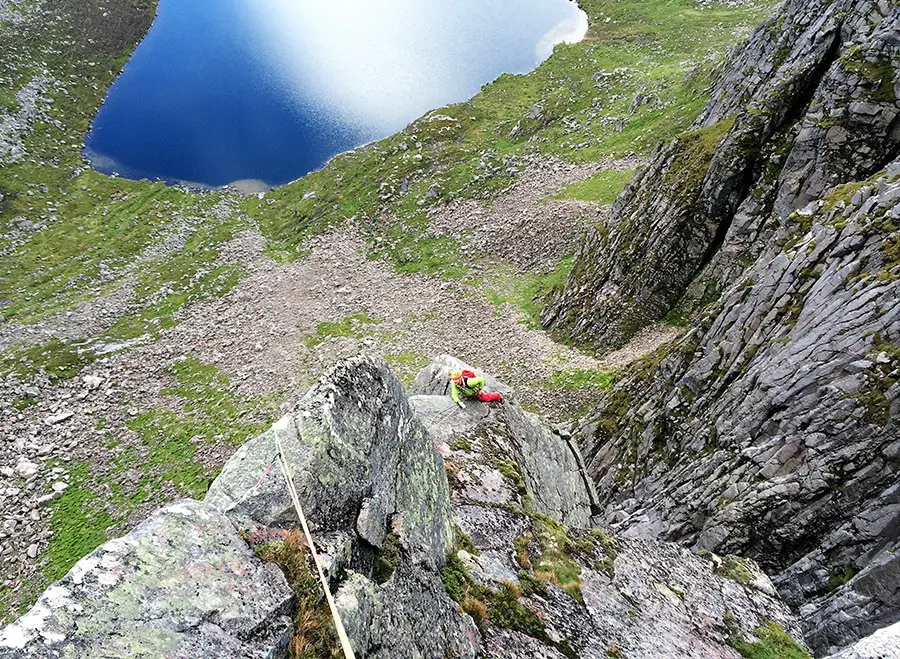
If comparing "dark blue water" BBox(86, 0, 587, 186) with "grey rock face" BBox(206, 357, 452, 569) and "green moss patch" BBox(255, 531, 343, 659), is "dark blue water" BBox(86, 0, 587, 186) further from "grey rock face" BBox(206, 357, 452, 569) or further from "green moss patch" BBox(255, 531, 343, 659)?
"green moss patch" BBox(255, 531, 343, 659)

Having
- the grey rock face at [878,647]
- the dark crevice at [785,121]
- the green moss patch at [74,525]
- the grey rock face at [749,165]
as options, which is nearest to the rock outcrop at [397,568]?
the grey rock face at [878,647]

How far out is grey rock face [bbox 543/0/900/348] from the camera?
731 inches

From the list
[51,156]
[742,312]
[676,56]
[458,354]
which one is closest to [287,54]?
[51,156]

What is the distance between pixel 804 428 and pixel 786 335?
287 cm

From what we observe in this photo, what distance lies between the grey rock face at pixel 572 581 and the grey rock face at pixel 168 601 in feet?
17.5

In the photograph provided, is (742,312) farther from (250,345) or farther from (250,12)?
(250,12)

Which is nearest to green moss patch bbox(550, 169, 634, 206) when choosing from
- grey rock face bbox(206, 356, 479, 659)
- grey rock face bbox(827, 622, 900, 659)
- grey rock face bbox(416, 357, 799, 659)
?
grey rock face bbox(416, 357, 799, 659)

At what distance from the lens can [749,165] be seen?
902 inches

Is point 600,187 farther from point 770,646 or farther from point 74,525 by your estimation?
point 74,525

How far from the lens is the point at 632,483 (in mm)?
18516

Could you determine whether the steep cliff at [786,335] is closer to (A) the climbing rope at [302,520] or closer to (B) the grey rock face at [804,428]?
(B) the grey rock face at [804,428]

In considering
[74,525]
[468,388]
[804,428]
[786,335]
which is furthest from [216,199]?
[804,428]

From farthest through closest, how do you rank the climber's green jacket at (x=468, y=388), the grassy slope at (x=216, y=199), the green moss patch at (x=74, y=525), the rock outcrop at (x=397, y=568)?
→ the grassy slope at (x=216, y=199), the green moss patch at (x=74, y=525), the climber's green jacket at (x=468, y=388), the rock outcrop at (x=397, y=568)

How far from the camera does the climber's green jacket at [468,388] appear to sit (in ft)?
56.7
